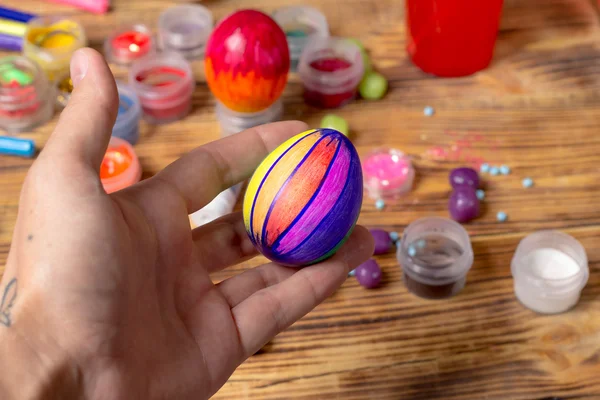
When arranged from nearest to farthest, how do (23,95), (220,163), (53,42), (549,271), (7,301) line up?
(7,301), (220,163), (549,271), (23,95), (53,42)

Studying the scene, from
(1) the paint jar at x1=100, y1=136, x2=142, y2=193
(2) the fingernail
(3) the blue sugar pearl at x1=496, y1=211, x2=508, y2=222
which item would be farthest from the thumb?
(3) the blue sugar pearl at x1=496, y1=211, x2=508, y2=222

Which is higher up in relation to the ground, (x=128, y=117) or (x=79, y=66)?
(x=79, y=66)

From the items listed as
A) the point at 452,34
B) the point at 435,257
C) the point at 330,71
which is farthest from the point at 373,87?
the point at 435,257

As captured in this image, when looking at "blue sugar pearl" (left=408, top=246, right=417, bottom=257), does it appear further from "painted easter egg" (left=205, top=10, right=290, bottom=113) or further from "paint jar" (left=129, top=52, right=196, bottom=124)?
"paint jar" (left=129, top=52, right=196, bottom=124)

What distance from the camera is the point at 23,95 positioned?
1.32 m

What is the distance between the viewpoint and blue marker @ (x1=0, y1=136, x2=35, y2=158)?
130 cm

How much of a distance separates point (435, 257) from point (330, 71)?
0.47 meters

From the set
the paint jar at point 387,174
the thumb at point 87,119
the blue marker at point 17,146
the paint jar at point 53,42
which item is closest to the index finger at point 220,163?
the thumb at point 87,119

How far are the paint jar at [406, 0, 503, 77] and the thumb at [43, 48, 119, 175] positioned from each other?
78 centimetres

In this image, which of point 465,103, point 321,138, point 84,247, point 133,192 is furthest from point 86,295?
point 465,103

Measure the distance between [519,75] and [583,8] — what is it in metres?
0.31

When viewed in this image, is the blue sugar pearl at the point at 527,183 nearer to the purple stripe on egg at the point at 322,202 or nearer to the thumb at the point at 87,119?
the purple stripe on egg at the point at 322,202

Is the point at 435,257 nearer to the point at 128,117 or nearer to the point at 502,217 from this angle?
the point at 502,217

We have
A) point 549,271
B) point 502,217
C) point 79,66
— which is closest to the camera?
point 79,66
